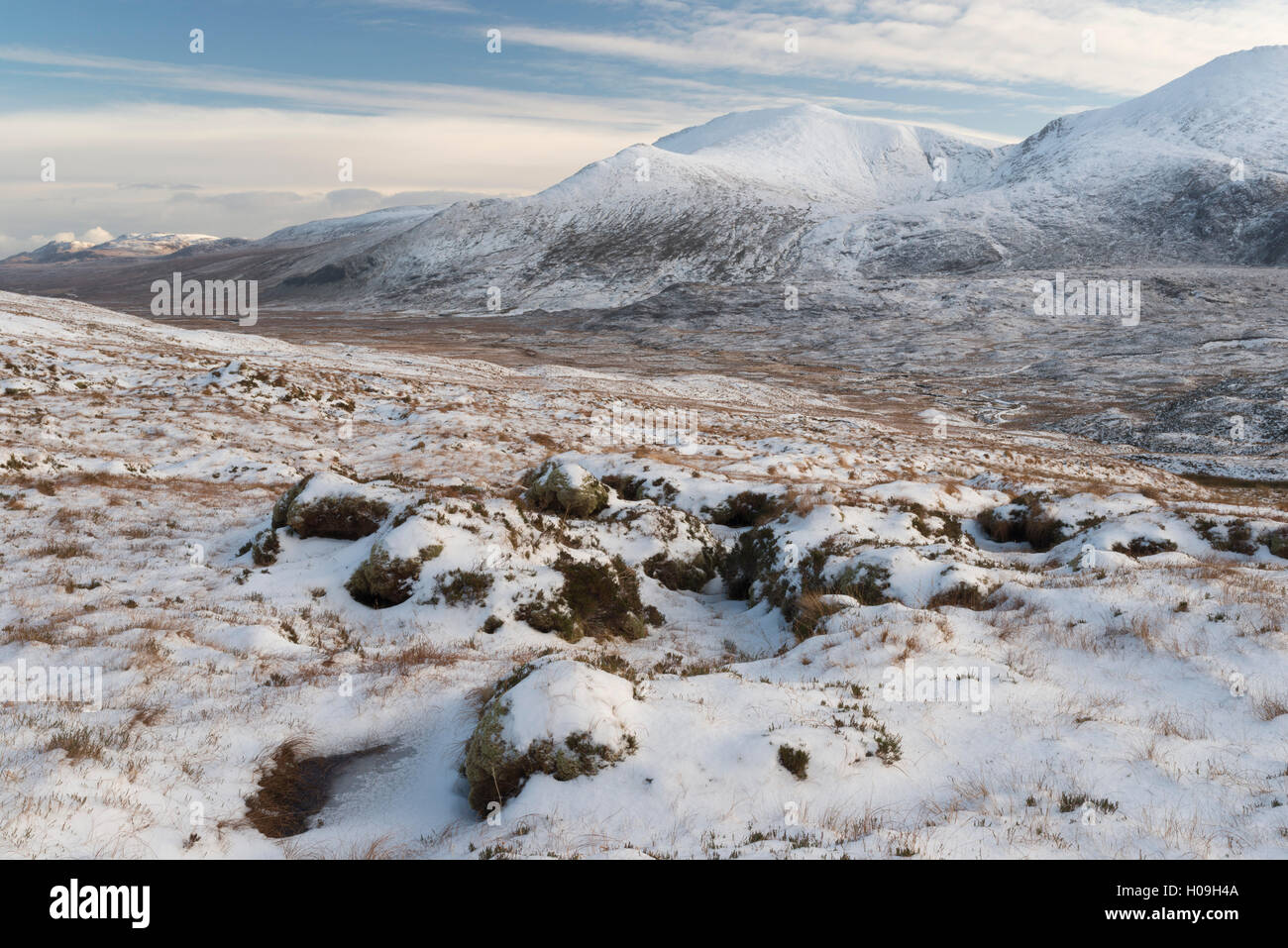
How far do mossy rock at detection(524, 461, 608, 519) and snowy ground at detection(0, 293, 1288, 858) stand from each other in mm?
364

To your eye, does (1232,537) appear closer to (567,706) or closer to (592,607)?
(592,607)

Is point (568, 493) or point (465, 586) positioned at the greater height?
point (568, 493)

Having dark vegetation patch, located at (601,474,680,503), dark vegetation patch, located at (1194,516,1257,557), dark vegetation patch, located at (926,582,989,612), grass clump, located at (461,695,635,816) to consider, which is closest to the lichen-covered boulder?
grass clump, located at (461,695,635,816)

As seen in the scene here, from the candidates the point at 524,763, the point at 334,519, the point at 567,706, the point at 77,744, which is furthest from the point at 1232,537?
the point at 77,744

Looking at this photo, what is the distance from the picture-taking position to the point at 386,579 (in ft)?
40.9

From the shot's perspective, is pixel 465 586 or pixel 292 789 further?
pixel 465 586

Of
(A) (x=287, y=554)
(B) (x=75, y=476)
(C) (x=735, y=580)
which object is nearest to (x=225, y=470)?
(B) (x=75, y=476)

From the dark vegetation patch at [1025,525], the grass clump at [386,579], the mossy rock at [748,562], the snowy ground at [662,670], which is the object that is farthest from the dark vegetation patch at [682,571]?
the dark vegetation patch at [1025,525]

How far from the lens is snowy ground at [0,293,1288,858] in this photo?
6.24 metres

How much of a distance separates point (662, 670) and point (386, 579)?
5.35 meters

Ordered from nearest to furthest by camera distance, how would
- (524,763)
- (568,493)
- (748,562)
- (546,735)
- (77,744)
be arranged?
(77,744)
(524,763)
(546,735)
(748,562)
(568,493)

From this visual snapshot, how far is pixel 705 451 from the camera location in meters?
32.9

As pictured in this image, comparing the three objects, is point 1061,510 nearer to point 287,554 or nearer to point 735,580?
point 735,580

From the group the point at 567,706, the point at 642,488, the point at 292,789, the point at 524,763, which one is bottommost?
the point at 292,789
